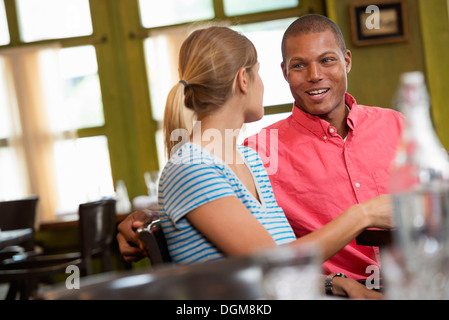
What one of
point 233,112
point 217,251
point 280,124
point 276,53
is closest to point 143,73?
point 276,53

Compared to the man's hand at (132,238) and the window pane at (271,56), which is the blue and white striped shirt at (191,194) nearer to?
the man's hand at (132,238)

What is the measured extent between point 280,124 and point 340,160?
262 mm

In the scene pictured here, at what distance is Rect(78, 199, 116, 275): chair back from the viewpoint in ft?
10.8

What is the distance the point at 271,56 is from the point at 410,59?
1.20 metres

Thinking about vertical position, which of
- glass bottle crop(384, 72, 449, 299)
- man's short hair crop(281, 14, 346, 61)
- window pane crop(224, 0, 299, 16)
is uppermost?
window pane crop(224, 0, 299, 16)

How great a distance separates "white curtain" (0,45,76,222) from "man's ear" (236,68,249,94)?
403cm

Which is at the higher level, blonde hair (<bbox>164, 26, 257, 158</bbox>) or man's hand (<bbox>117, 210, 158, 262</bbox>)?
blonde hair (<bbox>164, 26, 257, 158</bbox>)

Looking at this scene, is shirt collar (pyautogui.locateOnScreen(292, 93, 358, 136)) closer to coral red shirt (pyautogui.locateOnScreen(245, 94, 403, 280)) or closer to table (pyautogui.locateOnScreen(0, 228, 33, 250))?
coral red shirt (pyautogui.locateOnScreen(245, 94, 403, 280))

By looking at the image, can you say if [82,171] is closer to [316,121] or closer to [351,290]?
[316,121]

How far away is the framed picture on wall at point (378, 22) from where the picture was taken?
15.2 feet

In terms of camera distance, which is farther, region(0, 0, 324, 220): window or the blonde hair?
region(0, 0, 324, 220): window

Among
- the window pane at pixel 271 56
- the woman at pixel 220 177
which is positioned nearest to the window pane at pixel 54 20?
the window pane at pixel 271 56

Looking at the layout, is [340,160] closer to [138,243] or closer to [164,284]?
[138,243]

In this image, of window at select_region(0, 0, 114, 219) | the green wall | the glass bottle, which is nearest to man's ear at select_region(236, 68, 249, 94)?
the glass bottle
